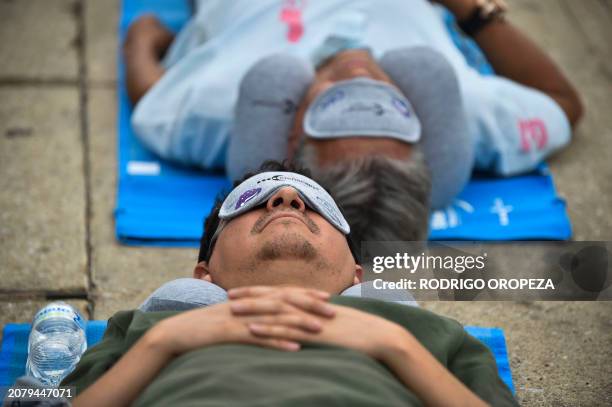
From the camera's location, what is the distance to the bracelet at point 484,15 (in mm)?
4312

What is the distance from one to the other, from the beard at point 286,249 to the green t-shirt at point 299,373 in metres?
0.19

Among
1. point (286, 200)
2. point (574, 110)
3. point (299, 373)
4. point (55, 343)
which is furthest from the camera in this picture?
point (574, 110)

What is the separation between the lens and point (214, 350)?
2.00 metres

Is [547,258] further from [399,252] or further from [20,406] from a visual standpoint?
[20,406]

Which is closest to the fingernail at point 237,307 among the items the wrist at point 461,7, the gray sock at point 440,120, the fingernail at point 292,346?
the fingernail at point 292,346

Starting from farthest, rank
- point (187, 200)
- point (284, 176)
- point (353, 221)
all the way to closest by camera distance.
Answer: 1. point (187, 200)
2. point (353, 221)
3. point (284, 176)

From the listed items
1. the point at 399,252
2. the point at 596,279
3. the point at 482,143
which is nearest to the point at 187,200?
the point at 399,252

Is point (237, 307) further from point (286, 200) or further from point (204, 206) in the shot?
point (204, 206)

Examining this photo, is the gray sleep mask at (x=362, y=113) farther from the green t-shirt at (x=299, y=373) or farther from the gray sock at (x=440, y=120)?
the green t-shirt at (x=299, y=373)

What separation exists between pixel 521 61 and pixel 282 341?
2774 millimetres

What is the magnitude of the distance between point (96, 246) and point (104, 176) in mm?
498

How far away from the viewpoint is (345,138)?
332 cm

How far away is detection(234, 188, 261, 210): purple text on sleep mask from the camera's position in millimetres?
2490

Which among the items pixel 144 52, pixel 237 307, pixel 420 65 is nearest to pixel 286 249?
pixel 237 307
